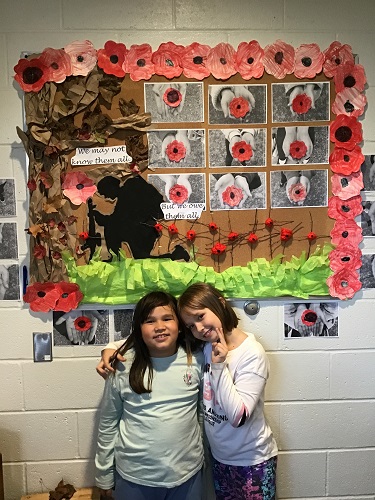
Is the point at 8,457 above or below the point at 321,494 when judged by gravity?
above

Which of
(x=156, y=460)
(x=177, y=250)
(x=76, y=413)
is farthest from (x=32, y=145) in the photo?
(x=156, y=460)

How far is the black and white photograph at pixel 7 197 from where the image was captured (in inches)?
68.1

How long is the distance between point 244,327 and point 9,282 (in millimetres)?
892

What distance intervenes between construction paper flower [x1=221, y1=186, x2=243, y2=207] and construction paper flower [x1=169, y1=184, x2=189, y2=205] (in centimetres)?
14

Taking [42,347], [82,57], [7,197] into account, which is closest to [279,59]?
[82,57]

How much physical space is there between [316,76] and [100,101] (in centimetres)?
79

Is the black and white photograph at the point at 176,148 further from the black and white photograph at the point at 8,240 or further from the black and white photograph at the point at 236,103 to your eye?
the black and white photograph at the point at 8,240

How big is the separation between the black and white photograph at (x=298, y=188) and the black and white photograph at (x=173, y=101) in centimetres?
38

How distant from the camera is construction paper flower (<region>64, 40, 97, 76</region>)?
1677 millimetres

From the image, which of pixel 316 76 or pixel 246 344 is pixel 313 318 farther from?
pixel 316 76

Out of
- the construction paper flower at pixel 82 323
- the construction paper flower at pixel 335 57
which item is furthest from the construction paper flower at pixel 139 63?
the construction paper flower at pixel 82 323

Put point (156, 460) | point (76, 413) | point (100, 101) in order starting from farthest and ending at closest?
point (76, 413) < point (100, 101) < point (156, 460)

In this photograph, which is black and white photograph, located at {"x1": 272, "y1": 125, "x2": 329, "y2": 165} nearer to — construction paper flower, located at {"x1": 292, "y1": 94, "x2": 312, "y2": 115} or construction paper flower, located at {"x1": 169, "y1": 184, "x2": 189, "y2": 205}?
construction paper flower, located at {"x1": 292, "y1": 94, "x2": 312, "y2": 115}

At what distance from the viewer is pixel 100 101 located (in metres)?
1.70
